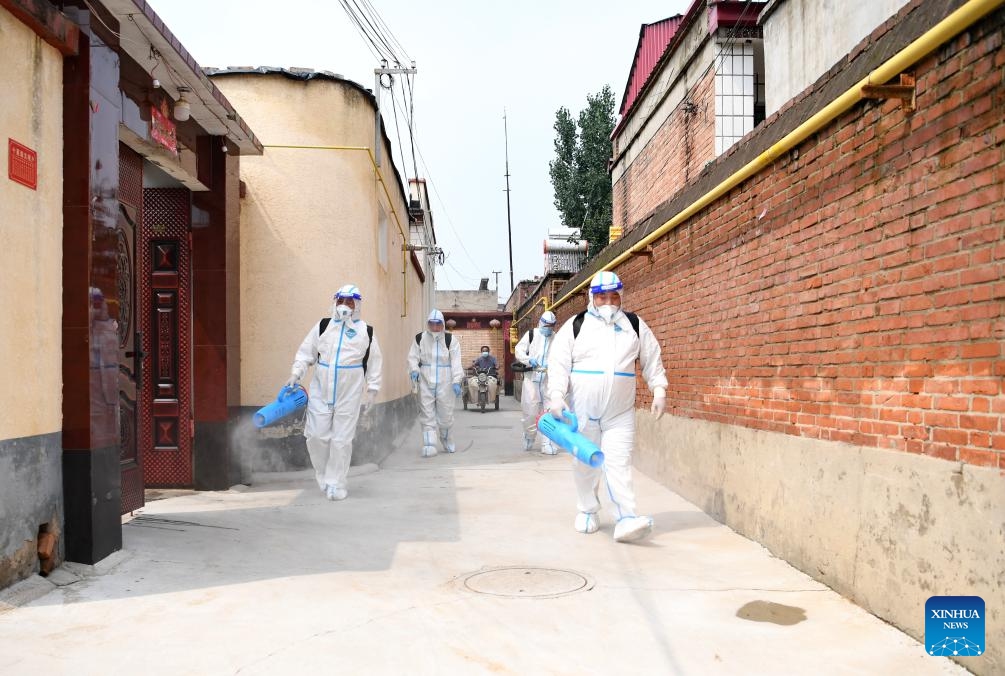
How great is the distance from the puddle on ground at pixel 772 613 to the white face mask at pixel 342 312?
484 cm

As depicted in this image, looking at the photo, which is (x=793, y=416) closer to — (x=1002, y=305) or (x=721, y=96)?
(x=1002, y=305)

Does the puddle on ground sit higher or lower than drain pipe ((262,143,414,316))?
lower

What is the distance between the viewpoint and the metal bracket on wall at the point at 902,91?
145 inches

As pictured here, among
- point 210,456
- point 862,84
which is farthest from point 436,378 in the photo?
point 862,84

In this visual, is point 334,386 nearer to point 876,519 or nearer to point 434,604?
point 434,604

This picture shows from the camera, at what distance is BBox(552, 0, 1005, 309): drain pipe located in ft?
10.5

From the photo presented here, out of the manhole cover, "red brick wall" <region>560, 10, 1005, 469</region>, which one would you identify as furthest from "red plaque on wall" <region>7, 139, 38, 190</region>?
"red brick wall" <region>560, 10, 1005, 469</region>

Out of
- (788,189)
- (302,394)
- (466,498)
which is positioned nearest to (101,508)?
(302,394)

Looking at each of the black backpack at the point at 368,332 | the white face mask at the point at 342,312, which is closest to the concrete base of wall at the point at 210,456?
the black backpack at the point at 368,332

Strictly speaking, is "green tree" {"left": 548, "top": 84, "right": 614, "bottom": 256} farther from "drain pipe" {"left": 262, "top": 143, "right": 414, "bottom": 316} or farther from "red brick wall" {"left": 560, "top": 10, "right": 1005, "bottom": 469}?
"red brick wall" {"left": 560, "top": 10, "right": 1005, "bottom": 469}

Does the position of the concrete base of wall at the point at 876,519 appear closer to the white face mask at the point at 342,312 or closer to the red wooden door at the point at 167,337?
the white face mask at the point at 342,312

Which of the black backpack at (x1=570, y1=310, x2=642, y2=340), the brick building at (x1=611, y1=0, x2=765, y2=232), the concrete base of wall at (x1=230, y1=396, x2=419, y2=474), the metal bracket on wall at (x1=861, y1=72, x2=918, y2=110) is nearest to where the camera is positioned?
the metal bracket on wall at (x1=861, y1=72, x2=918, y2=110)

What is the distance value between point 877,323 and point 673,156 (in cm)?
1058

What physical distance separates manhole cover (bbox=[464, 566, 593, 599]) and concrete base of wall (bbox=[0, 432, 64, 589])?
239 cm
